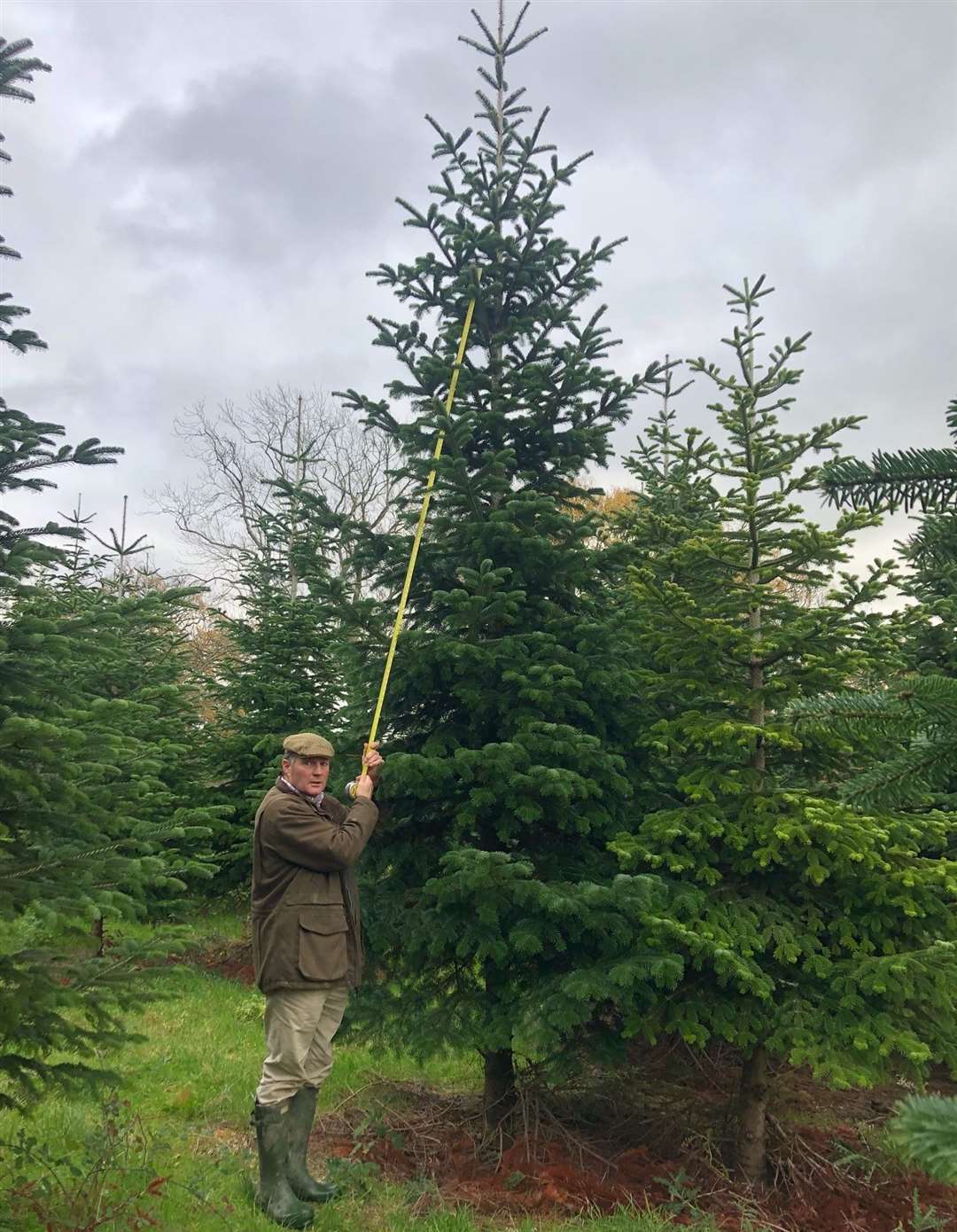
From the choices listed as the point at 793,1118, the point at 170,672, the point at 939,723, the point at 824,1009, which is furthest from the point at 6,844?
the point at 170,672

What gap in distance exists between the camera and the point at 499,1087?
6.54 m

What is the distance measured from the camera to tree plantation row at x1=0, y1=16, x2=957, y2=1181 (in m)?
4.46

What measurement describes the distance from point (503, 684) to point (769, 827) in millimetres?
1978

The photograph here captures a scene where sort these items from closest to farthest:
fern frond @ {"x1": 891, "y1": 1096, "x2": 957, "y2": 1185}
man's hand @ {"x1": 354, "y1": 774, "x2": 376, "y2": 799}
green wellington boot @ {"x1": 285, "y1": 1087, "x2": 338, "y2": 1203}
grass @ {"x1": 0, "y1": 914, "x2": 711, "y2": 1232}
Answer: fern frond @ {"x1": 891, "y1": 1096, "x2": 957, "y2": 1185} → grass @ {"x1": 0, "y1": 914, "x2": 711, "y2": 1232} → green wellington boot @ {"x1": 285, "y1": 1087, "x2": 338, "y2": 1203} → man's hand @ {"x1": 354, "y1": 774, "x2": 376, "y2": 799}

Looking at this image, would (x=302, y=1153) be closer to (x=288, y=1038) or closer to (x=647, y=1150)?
(x=288, y=1038)

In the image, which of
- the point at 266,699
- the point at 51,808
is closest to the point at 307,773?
the point at 51,808

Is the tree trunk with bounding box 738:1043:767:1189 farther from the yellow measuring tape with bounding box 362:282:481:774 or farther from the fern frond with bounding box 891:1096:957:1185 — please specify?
the fern frond with bounding box 891:1096:957:1185

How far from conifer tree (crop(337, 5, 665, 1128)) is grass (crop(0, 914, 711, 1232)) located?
0.92 metres

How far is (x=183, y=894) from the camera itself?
13547 millimetres

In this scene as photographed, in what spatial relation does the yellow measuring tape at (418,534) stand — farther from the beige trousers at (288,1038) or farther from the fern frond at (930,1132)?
the fern frond at (930,1132)

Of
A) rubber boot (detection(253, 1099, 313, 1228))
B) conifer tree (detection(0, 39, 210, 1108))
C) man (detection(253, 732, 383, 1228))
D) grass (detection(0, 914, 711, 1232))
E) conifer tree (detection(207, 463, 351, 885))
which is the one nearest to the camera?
conifer tree (detection(0, 39, 210, 1108))

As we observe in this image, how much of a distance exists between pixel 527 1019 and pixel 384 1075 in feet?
10.2

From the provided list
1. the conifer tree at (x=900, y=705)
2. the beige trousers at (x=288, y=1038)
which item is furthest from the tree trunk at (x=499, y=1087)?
the conifer tree at (x=900, y=705)

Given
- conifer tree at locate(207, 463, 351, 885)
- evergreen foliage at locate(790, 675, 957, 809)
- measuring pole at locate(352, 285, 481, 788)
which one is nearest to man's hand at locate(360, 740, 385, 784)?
measuring pole at locate(352, 285, 481, 788)
